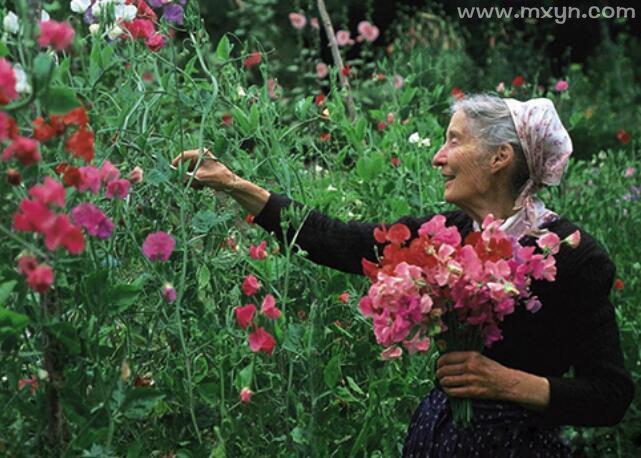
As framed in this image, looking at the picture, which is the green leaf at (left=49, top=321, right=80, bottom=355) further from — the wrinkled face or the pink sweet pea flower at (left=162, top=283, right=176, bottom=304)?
the wrinkled face

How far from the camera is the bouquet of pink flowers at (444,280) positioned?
199cm

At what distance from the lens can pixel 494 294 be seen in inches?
78.1

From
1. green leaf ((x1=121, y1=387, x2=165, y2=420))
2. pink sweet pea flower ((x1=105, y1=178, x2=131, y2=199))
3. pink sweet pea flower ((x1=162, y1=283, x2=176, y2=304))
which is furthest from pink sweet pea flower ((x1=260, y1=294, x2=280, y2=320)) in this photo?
pink sweet pea flower ((x1=105, y1=178, x2=131, y2=199))

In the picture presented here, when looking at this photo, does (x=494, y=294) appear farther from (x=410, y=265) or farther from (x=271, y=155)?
(x=271, y=155)

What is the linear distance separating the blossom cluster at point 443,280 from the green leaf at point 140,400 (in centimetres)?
36

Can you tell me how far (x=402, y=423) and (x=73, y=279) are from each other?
41.2 inches

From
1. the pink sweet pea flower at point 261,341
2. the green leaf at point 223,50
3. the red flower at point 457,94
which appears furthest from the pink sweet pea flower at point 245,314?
the red flower at point 457,94

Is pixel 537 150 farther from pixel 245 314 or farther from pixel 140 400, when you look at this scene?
pixel 140 400

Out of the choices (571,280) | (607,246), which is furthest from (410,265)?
(607,246)

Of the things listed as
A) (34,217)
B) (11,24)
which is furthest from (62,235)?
(11,24)

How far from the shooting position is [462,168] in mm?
2402

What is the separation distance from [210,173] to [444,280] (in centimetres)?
63

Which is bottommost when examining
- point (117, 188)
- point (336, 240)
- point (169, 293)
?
point (336, 240)

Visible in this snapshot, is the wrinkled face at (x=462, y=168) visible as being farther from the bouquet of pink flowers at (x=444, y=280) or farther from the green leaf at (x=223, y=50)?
the green leaf at (x=223, y=50)
